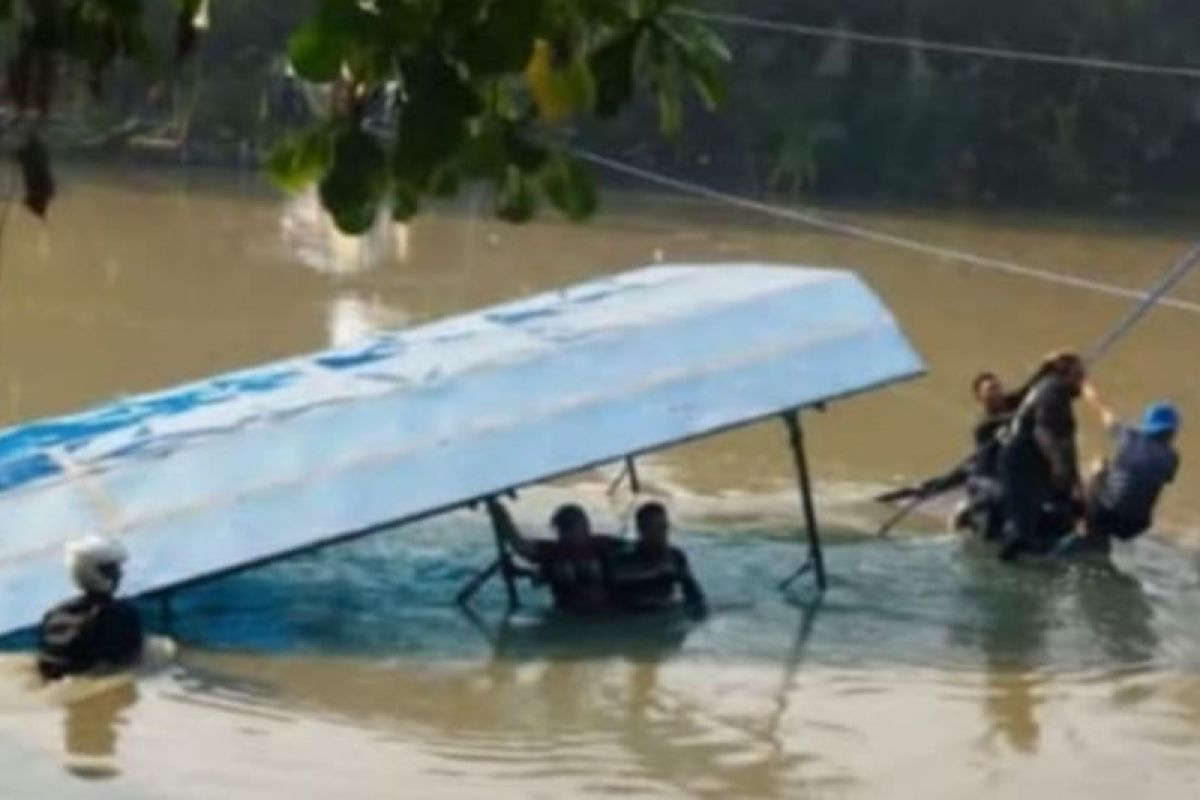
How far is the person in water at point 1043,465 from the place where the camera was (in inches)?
537

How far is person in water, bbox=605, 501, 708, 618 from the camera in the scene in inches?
498

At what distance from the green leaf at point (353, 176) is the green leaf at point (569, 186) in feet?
1.09

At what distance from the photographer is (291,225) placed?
28.8 m

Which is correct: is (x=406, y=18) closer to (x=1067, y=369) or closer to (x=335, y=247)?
(x=1067, y=369)

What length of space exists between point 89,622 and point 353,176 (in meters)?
8.00

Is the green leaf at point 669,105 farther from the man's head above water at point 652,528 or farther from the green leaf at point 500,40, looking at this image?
the man's head above water at point 652,528

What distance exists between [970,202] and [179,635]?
25930 millimetres

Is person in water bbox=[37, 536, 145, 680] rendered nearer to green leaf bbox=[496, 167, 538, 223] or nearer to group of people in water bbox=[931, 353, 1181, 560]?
group of people in water bbox=[931, 353, 1181, 560]

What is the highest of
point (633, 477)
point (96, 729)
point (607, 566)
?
point (607, 566)

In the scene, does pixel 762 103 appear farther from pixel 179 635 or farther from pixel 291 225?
pixel 179 635

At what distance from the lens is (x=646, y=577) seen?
12.6 m

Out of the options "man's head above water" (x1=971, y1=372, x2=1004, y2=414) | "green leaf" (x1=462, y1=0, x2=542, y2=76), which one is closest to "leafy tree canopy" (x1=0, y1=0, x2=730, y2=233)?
"green leaf" (x1=462, y1=0, x2=542, y2=76)

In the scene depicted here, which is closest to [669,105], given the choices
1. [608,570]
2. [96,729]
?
[96,729]

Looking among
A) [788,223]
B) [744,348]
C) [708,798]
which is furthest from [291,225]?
[708,798]
